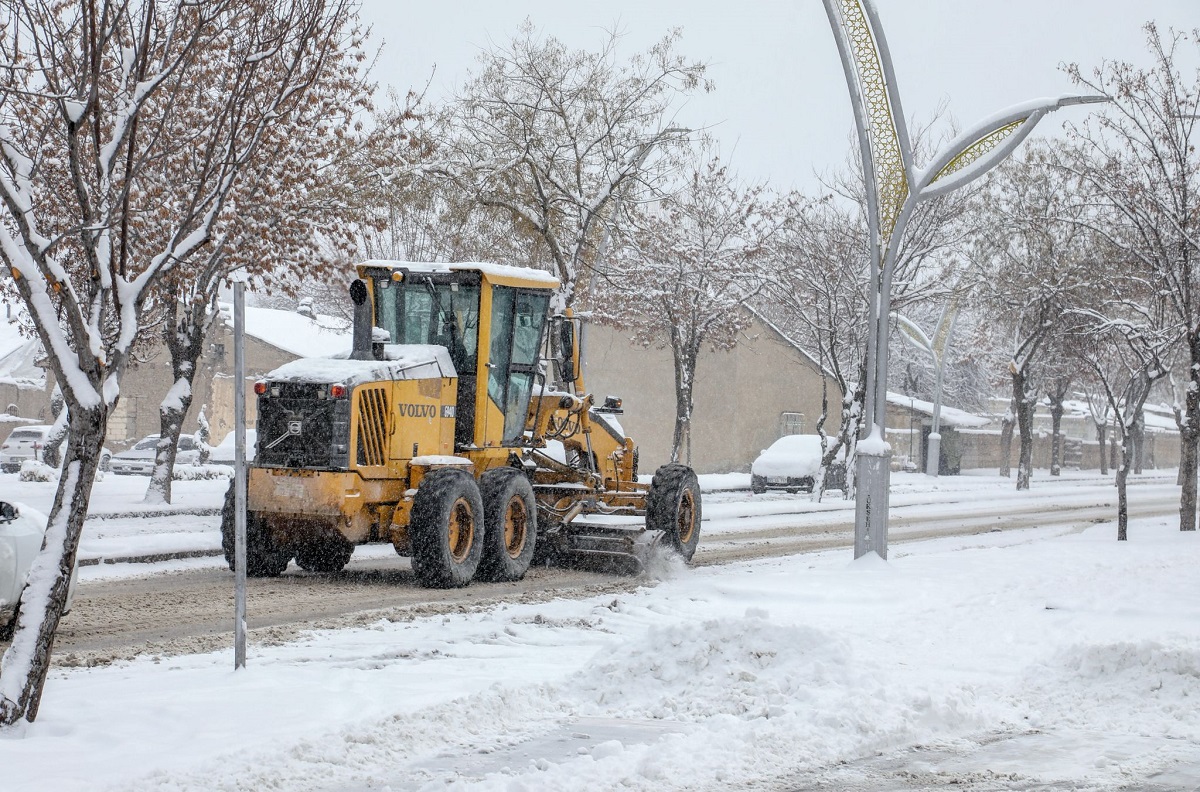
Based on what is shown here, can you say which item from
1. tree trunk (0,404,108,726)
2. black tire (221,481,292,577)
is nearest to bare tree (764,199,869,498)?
black tire (221,481,292,577)

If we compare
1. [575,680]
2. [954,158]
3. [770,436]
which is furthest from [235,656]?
[770,436]

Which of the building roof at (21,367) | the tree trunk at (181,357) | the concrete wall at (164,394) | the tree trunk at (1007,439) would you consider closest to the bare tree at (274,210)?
the tree trunk at (181,357)

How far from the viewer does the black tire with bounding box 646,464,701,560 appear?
51.0 ft

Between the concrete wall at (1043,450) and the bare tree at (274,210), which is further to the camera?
the concrete wall at (1043,450)

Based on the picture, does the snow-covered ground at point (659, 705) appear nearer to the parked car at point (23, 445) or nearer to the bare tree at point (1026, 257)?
the bare tree at point (1026, 257)

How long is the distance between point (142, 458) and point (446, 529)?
3043cm

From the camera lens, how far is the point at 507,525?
45.1ft

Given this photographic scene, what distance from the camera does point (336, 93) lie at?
852 inches

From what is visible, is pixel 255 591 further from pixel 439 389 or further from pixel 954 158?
pixel 954 158

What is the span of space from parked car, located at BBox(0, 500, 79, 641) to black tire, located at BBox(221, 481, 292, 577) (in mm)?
3311

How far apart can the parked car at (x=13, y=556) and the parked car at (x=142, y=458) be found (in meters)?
31.0

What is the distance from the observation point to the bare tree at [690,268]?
3534 cm

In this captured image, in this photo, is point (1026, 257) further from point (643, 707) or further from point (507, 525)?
point (643, 707)

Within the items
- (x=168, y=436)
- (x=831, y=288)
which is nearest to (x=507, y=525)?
(x=168, y=436)
